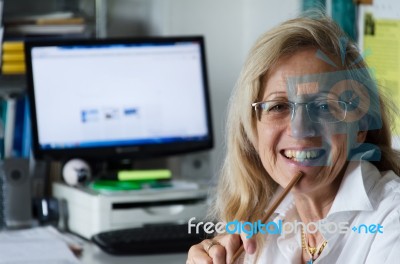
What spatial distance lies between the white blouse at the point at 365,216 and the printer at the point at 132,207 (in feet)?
2.96

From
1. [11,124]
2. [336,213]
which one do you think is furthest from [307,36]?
[11,124]

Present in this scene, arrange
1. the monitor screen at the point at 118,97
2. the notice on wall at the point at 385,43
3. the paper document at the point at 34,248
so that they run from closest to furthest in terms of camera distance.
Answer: the notice on wall at the point at 385,43, the paper document at the point at 34,248, the monitor screen at the point at 118,97

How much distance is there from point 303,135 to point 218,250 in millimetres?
Answer: 272

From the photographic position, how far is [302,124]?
1034 millimetres

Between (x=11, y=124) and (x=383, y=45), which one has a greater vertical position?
(x=383, y=45)

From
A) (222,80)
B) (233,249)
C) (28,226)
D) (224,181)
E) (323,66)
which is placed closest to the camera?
(323,66)

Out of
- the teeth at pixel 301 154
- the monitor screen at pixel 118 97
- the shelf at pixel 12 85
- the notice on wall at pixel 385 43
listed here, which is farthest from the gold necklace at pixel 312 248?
the shelf at pixel 12 85

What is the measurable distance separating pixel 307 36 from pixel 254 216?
0.28 m

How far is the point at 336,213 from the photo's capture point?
113 centimetres

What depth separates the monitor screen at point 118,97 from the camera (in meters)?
2.16

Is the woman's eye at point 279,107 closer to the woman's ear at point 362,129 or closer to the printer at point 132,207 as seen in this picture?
the woman's ear at point 362,129

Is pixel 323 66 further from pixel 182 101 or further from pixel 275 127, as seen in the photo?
pixel 182 101

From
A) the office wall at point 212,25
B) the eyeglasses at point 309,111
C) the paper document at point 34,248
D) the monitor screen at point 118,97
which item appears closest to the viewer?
the eyeglasses at point 309,111

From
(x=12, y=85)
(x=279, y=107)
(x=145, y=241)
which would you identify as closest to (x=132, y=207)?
(x=145, y=241)
